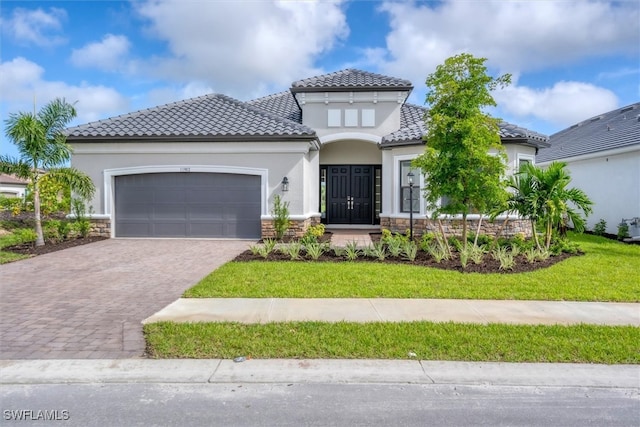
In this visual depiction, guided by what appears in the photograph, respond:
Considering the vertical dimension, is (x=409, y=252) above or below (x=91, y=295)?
above

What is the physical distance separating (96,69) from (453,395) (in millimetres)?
16846

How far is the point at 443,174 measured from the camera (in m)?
9.12

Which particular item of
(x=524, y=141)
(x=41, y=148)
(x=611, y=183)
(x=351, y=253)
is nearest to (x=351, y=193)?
(x=524, y=141)

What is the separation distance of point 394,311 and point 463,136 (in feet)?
16.6

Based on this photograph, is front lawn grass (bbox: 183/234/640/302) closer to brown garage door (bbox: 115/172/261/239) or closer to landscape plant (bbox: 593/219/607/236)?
brown garage door (bbox: 115/172/261/239)

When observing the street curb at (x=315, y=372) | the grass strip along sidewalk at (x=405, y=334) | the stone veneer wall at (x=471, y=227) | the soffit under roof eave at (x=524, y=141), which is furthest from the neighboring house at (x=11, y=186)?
the soffit under roof eave at (x=524, y=141)

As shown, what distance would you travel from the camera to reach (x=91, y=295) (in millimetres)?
6340

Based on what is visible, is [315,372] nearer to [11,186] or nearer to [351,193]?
[351,193]

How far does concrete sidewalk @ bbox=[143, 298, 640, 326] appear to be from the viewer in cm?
519

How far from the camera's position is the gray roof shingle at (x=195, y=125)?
13.1 metres

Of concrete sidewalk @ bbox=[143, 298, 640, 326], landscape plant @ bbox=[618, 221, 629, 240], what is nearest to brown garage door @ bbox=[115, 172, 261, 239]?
concrete sidewalk @ bbox=[143, 298, 640, 326]

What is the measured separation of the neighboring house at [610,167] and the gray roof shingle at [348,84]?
28.9 ft

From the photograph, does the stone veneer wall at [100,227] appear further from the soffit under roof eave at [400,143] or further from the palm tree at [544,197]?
the palm tree at [544,197]

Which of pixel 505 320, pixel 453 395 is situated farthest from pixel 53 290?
pixel 505 320
